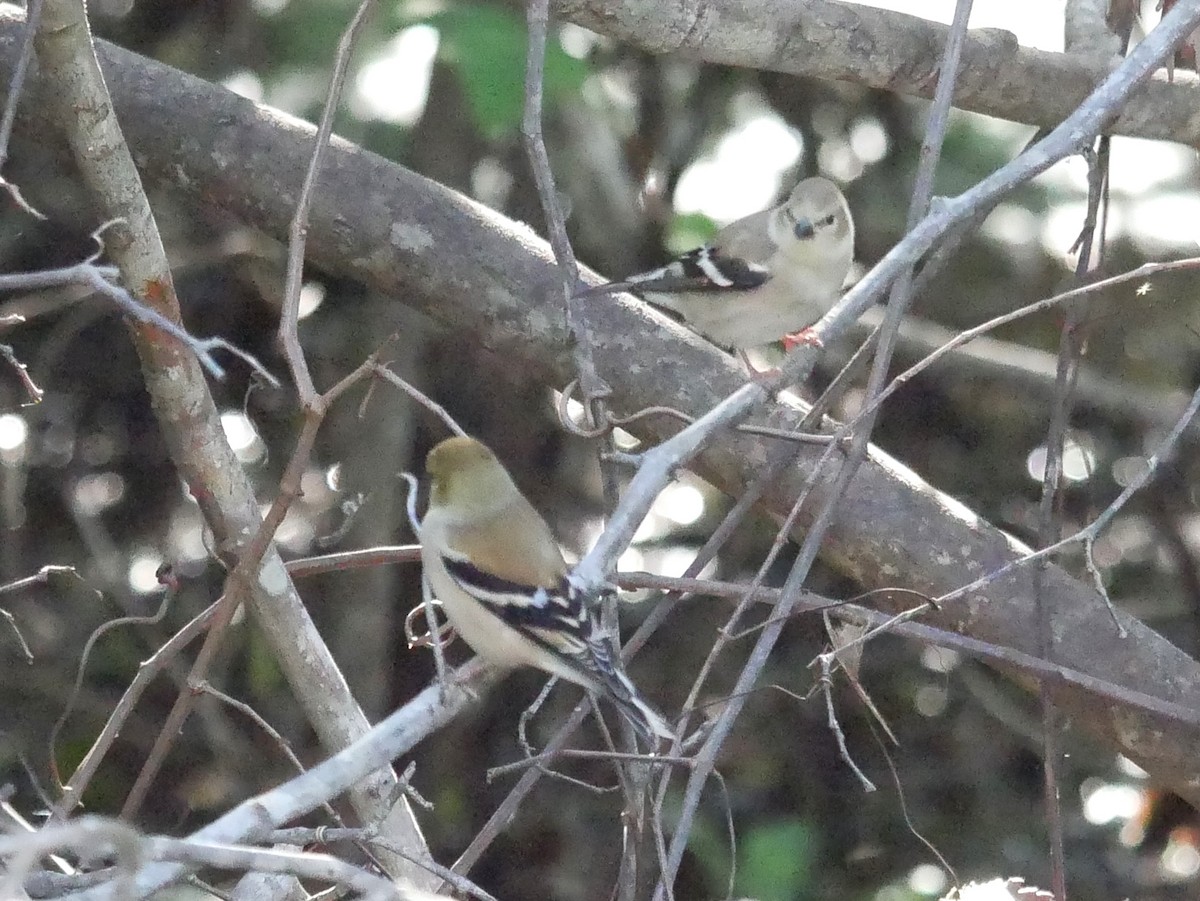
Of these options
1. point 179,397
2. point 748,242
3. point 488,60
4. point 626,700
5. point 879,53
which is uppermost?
point 879,53

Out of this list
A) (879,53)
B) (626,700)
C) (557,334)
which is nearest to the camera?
(626,700)

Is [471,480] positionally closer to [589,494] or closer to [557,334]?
[557,334]

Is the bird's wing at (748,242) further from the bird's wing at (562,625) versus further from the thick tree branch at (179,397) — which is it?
the thick tree branch at (179,397)

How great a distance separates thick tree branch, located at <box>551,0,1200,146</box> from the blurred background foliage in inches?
21.2

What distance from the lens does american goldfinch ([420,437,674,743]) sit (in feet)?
8.53

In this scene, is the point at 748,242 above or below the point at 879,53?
below

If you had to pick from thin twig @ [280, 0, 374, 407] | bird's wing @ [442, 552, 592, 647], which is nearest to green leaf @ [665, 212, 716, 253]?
bird's wing @ [442, 552, 592, 647]

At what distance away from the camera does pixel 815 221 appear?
4.17m

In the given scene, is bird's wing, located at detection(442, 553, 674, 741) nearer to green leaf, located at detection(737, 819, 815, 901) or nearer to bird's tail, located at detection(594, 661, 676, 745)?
bird's tail, located at detection(594, 661, 676, 745)

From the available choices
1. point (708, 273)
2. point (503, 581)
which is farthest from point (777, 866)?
point (708, 273)

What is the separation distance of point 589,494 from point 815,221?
1110 millimetres

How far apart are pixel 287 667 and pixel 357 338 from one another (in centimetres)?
175

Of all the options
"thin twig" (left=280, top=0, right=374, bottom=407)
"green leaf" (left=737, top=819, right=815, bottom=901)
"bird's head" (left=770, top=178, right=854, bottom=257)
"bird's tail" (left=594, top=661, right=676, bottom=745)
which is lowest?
"green leaf" (left=737, top=819, right=815, bottom=901)

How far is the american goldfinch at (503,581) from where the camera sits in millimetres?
2600
